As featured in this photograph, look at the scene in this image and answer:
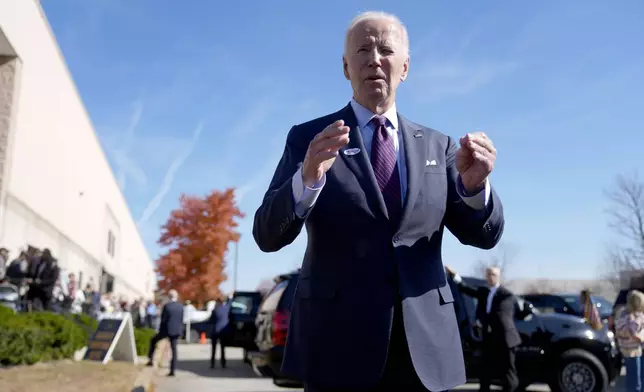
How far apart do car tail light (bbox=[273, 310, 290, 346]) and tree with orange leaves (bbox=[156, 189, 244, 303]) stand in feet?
158

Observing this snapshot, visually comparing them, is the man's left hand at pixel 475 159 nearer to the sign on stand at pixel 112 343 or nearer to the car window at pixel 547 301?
the sign on stand at pixel 112 343

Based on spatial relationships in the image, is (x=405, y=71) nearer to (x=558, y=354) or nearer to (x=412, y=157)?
(x=412, y=157)

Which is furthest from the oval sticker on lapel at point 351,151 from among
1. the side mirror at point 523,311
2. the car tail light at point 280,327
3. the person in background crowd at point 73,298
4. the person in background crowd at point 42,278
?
the person in background crowd at point 73,298

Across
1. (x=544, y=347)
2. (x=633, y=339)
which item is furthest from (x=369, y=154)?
(x=544, y=347)

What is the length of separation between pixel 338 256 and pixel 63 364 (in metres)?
10.2

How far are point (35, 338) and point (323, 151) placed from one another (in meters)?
9.52

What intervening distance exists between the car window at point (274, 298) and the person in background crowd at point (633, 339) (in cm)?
468

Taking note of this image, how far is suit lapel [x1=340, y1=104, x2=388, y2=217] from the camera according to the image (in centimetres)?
190

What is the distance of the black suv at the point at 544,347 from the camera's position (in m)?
9.05

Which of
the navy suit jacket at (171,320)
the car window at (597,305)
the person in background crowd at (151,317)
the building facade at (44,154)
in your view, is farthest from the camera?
the person in background crowd at (151,317)

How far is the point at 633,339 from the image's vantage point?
27.1 feet

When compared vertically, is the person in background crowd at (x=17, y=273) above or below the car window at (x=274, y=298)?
above

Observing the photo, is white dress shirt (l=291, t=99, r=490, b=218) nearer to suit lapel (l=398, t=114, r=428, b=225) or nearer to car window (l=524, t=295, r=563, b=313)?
suit lapel (l=398, t=114, r=428, b=225)

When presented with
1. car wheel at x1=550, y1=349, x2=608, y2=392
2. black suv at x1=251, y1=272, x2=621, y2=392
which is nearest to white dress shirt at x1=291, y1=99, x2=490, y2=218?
black suv at x1=251, y1=272, x2=621, y2=392
